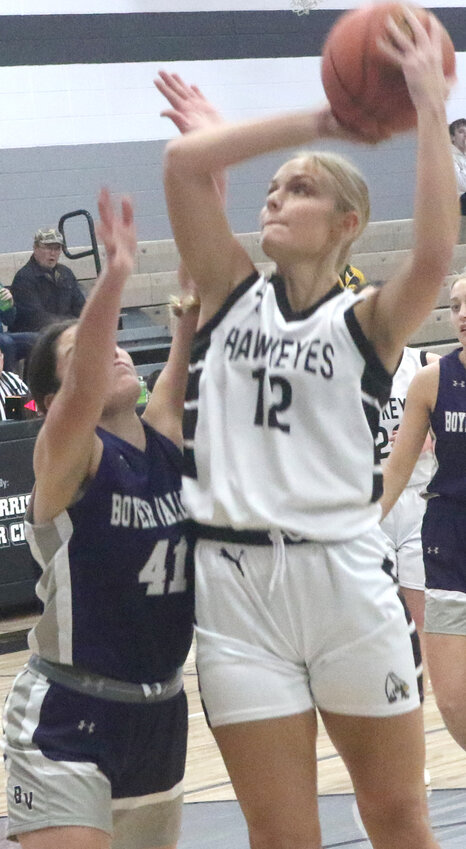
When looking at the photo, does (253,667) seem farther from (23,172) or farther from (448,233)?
(23,172)

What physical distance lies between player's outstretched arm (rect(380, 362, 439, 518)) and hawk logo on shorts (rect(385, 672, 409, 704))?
Answer: 3.53ft

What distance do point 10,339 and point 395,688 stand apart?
6840 mm

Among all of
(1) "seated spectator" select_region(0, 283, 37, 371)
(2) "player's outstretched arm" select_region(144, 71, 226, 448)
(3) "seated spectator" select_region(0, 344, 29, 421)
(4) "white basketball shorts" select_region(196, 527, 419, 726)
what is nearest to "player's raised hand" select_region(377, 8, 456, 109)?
(2) "player's outstretched arm" select_region(144, 71, 226, 448)

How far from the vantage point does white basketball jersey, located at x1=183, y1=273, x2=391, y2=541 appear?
213cm

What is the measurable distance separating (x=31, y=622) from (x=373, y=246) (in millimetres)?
6365

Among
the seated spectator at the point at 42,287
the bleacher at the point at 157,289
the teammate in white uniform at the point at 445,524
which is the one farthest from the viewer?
the bleacher at the point at 157,289

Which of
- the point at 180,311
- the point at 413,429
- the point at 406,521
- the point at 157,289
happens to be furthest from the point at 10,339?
the point at 180,311

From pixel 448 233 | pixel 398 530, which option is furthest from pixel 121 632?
pixel 398 530

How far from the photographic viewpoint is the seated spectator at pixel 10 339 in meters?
8.52

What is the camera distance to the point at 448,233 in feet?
6.82

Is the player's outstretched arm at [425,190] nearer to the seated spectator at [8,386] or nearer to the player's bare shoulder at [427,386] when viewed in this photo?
the player's bare shoulder at [427,386]

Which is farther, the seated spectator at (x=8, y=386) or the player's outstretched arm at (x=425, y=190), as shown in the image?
the seated spectator at (x=8, y=386)

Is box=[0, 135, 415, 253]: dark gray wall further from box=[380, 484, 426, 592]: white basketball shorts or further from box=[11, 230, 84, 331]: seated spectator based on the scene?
box=[380, 484, 426, 592]: white basketball shorts

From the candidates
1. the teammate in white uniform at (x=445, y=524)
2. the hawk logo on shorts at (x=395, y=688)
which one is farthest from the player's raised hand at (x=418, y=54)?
the teammate in white uniform at (x=445, y=524)
